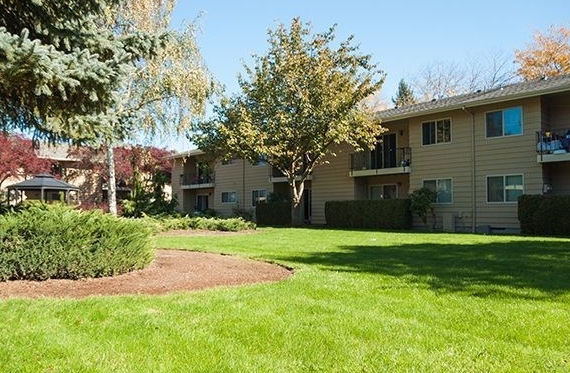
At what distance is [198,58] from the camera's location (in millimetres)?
21109

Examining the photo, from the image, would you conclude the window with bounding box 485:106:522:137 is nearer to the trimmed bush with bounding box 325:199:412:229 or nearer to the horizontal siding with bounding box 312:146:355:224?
the trimmed bush with bounding box 325:199:412:229

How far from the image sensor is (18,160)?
3048 cm

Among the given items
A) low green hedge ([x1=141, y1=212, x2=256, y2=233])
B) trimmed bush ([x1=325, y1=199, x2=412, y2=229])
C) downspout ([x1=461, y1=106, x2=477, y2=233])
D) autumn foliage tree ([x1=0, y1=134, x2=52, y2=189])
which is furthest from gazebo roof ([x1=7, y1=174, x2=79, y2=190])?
downspout ([x1=461, y1=106, x2=477, y2=233])

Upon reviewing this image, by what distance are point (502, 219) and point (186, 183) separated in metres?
25.3

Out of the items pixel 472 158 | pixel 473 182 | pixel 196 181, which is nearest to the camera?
pixel 473 182

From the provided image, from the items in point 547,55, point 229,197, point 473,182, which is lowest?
point 229,197

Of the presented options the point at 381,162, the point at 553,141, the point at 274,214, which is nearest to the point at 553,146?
the point at 553,141

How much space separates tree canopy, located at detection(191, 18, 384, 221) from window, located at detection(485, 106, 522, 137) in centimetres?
491

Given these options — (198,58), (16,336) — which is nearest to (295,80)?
(198,58)

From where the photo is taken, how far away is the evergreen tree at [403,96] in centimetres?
5328

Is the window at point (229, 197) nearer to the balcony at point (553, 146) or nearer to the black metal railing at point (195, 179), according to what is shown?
the black metal railing at point (195, 179)

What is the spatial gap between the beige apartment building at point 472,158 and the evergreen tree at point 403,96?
28704mm

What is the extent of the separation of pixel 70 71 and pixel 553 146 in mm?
17655

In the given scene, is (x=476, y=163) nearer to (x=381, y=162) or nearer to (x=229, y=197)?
(x=381, y=162)
